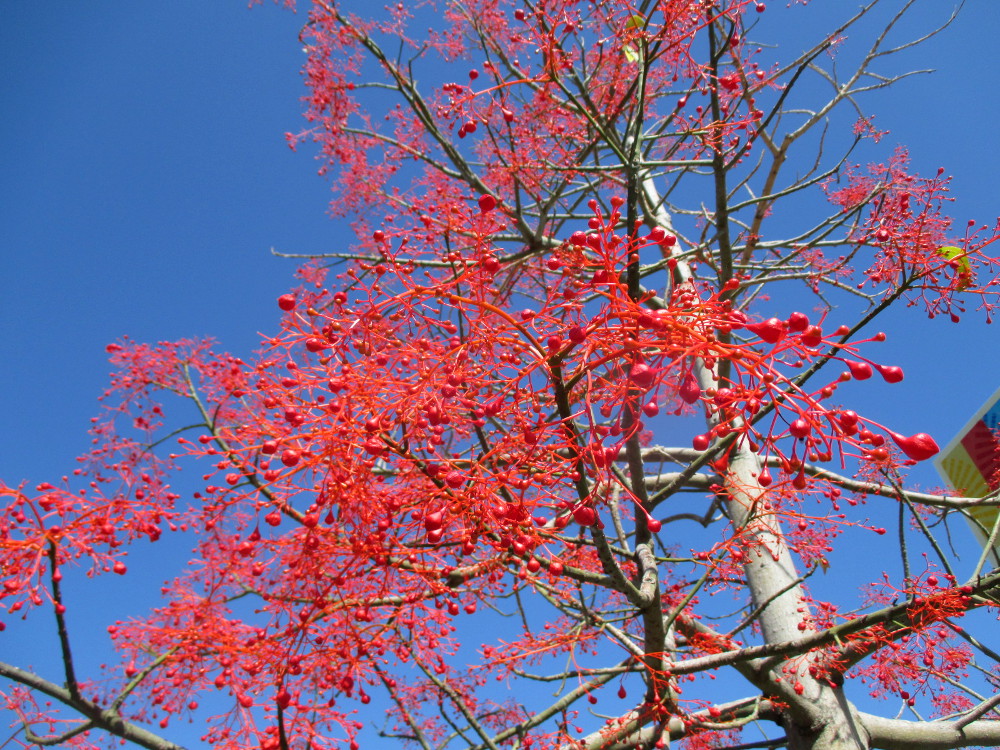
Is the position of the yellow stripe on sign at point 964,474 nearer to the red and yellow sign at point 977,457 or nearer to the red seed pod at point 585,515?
the red and yellow sign at point 977,457

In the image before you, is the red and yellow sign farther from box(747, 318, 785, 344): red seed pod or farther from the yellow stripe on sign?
box(747, 318, 785, 344): red seed pod

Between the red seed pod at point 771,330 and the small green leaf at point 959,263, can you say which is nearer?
the red seed pod at point 771,330

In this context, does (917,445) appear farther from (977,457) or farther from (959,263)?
(977,457)

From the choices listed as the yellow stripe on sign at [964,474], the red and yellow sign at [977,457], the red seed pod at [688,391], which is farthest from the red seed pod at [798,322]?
the yellow stripe on sign at [964,474]

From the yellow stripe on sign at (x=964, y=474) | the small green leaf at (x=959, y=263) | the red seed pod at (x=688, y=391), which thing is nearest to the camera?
the red seed pod at (x=688, y=391)

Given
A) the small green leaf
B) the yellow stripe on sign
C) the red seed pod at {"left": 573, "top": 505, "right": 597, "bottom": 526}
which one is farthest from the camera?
the yellow stripe on sign

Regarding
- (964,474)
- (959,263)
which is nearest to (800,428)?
(959,263)

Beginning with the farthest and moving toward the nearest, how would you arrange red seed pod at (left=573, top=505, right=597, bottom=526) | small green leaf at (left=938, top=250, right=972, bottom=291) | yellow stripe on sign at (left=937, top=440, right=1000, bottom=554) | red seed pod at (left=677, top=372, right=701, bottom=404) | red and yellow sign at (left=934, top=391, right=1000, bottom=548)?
yellow stripe on sign at (left=937, top=440, right=1000, bottom=554) → red and yellow sign at (left=934, top=391, right=1000, bottom=548) → small green leaf at (left=938, top=250, right=972, bottom=291) → red seed pod at (left=573, top=505, right=597, bottom=526) → red seed pod at (left=677, top=372, right=701, bottom=404)

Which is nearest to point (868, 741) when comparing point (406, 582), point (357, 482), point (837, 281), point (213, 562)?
point (406, 582)

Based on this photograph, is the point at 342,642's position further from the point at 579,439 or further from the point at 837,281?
the point at 837,281

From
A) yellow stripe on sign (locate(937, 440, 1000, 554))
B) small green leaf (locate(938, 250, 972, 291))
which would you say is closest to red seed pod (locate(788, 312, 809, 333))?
small green leaf (locate(938, 250, 972, 291))

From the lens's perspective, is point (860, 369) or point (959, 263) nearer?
point (860, 369)

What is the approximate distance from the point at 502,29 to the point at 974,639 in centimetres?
464

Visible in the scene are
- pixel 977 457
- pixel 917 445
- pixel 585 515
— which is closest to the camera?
pixel 917 445
